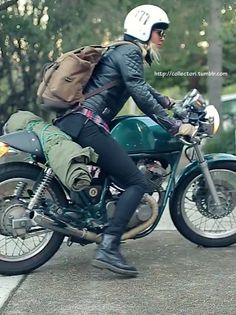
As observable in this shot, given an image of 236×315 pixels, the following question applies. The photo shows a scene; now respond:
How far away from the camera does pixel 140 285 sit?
4.72 metres

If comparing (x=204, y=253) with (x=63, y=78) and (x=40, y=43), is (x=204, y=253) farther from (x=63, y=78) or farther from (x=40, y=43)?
(x=40, y=43)

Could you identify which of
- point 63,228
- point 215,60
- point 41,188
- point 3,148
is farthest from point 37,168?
point 215,60

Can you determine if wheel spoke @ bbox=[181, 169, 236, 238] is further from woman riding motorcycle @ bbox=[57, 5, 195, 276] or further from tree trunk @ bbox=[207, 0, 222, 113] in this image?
tree trunk @ bbox=[207, 0, 222, 113]

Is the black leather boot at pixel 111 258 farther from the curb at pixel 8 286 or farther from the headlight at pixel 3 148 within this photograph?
the headlight at pixel 3 148

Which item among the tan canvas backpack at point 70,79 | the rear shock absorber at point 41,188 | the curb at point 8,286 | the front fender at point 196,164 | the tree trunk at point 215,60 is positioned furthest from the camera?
the tree trunk at point 215,60

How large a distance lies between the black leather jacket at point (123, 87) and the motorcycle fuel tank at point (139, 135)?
0.56 ft

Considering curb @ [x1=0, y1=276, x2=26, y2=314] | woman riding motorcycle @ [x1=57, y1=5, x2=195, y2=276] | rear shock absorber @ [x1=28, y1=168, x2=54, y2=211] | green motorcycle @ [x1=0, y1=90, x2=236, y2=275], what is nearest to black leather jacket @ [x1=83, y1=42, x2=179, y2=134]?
woman riding motorcycle @ [x1=57, y1=5, x2=195, y2=276]

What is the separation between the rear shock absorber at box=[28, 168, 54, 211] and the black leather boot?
1.79ft

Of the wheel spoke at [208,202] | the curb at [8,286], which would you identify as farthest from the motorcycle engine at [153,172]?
the curb at [8,286]

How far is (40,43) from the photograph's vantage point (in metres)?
8.14

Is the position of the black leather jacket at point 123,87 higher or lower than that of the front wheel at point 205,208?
higher

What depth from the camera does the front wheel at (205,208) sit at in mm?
5484

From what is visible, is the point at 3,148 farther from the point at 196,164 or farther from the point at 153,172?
the point at 196,164

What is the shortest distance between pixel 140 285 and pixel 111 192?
765 millimetres
